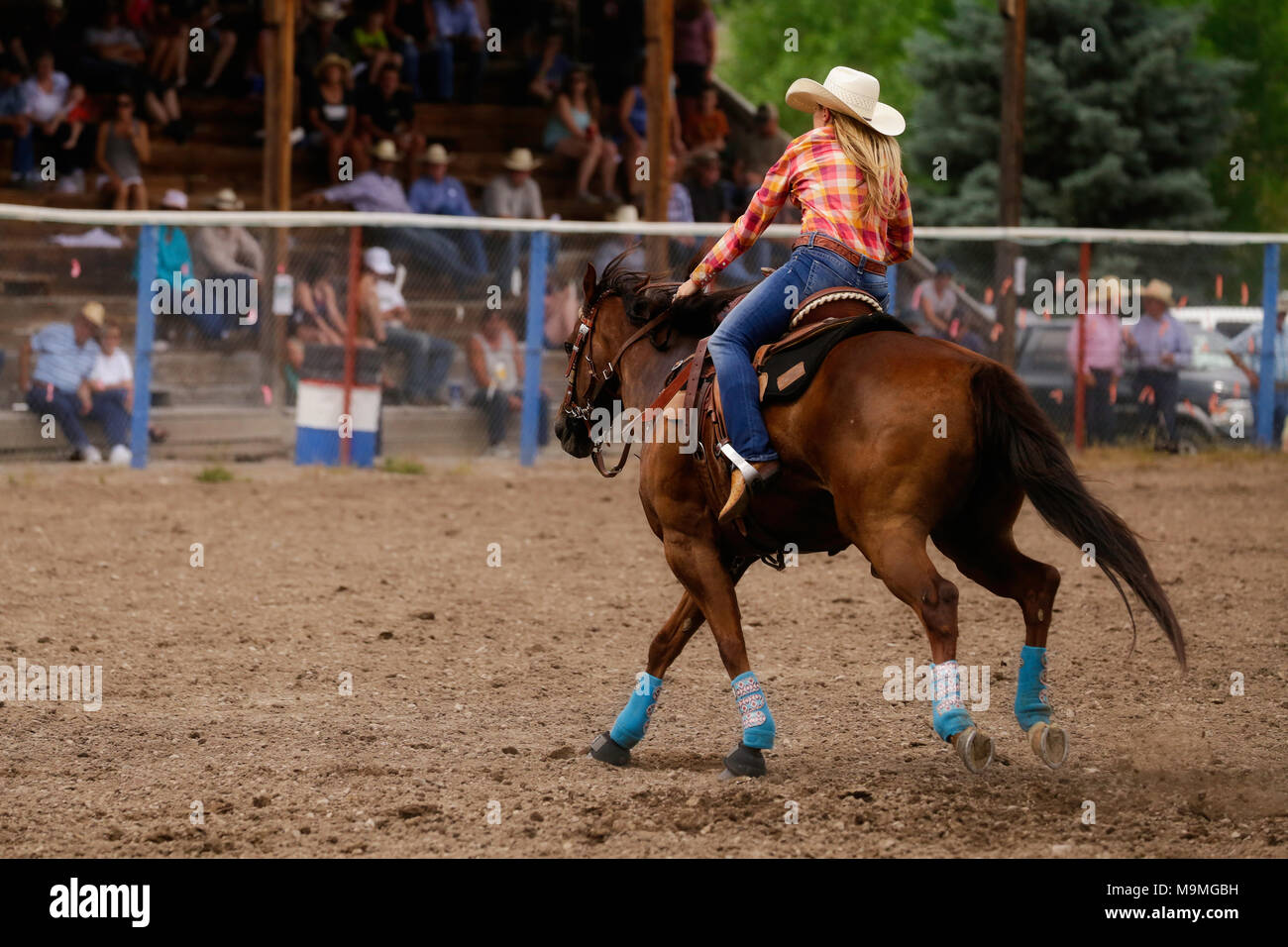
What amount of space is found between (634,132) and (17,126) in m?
7.38

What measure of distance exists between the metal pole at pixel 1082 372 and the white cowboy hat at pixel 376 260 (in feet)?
22.6

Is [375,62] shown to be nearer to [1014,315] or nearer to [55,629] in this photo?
[1014,315]

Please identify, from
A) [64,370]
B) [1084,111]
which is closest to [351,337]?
[64,370]

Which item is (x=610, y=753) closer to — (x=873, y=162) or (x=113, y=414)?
(x=873, y=162)

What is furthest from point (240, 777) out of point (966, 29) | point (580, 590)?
point (966, 29)

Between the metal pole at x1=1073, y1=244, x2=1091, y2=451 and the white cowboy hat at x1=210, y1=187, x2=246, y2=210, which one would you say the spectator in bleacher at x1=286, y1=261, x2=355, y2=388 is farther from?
the metal pole at x1=1073, y1=244, x2=1091, y2=451

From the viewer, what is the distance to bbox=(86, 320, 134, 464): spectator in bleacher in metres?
14.1

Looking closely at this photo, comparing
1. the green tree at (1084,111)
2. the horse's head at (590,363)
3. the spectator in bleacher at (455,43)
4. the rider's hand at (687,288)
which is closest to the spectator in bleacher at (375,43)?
the spectator in bleacher at (455,43)

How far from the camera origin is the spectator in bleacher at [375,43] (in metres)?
18.9

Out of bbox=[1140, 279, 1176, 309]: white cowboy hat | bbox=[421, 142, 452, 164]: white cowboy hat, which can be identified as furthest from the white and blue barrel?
bbox=[1140, 279, 1176, 309]: white cowboy hat

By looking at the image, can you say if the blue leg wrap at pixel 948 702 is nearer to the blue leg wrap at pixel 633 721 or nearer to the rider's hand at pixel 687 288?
the blue leg wrap at pixel 633 721

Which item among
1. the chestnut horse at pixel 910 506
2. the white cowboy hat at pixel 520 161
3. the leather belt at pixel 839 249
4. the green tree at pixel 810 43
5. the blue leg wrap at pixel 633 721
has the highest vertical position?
the green tree at pixel 810 43

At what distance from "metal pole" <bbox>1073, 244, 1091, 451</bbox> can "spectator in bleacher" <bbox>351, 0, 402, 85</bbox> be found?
26.9ft
